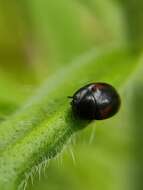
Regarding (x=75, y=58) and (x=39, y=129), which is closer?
(x=39, y=129)

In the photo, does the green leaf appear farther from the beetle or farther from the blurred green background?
the blurred green background

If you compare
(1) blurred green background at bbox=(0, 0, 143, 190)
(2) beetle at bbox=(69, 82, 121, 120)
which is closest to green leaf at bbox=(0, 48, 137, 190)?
(2) beetle at bbox=(69, 82, 121, 120)

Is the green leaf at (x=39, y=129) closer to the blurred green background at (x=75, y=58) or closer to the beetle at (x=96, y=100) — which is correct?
the beetle at (x=96, y=100)

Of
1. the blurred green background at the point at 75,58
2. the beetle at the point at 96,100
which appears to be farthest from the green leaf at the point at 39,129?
the blurred green background at the point at 75,58

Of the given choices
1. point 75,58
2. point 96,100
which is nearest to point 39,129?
point 96,100

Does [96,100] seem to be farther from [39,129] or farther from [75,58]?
[75,58]

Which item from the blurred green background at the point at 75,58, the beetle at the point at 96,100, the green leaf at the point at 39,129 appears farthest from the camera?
the blurred green background at the point at 75,58
